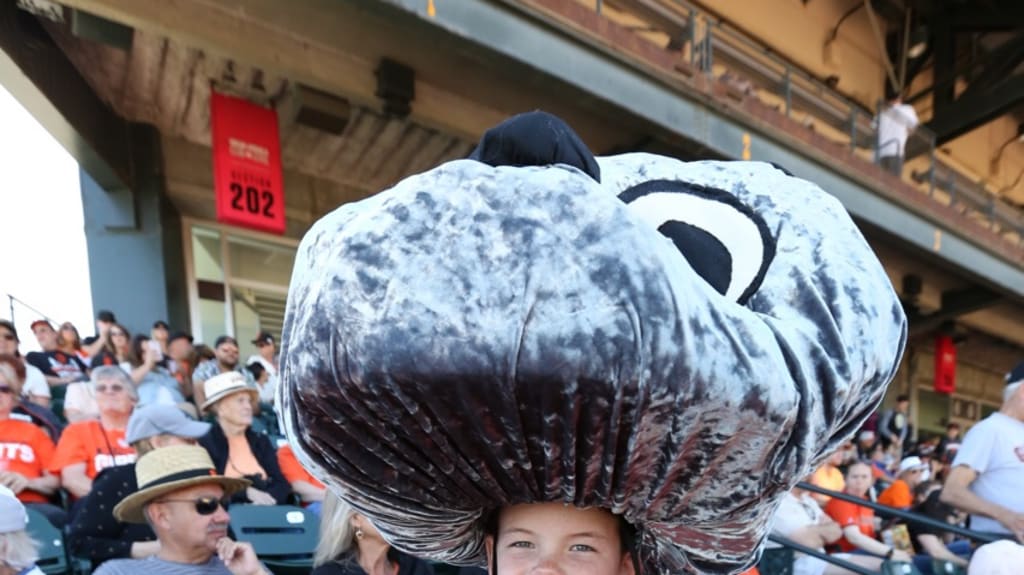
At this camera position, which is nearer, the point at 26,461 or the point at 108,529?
the point at 108,529

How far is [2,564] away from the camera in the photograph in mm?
2350

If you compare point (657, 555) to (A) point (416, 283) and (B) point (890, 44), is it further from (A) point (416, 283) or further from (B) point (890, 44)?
(B) point (890, 44)

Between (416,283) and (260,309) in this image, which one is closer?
(416,283)

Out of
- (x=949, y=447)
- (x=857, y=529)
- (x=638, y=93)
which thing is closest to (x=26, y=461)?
(x=857, y=529)

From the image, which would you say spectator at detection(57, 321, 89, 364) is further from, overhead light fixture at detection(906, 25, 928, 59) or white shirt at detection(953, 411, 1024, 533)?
overhead light fixture at detection(906, 25, 928, 59)

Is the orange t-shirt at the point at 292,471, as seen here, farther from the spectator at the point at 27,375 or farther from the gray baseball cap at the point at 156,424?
the spectator at the point at 27,375

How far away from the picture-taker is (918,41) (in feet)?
43.5

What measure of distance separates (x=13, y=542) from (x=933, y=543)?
4.65 m

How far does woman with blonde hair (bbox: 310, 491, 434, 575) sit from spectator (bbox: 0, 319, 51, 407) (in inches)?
105

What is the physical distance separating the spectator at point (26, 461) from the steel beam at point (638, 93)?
127 inches

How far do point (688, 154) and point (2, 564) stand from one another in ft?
21.3

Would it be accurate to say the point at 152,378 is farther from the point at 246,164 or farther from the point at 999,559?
the point at 999,559

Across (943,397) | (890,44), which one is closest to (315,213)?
(890,44)

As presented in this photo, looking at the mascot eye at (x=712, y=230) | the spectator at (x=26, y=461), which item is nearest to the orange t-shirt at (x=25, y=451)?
the spectator at (x=26, y=461)
